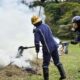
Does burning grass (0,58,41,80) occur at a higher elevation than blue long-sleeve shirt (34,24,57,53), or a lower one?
lower

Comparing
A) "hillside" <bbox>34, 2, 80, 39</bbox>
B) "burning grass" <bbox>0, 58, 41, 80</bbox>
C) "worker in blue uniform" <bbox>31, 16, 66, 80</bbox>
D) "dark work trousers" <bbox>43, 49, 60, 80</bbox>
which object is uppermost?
"worker in blue uniform" <bbox>31, 16, 66, 80</bbox>

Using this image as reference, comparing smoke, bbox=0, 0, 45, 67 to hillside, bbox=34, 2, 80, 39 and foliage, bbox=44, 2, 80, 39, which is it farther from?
foliage, bbox=44, 2, 80, 39

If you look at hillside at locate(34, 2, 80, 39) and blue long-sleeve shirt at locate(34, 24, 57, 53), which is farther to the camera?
hillside at locate(34, 2, 80, 39)

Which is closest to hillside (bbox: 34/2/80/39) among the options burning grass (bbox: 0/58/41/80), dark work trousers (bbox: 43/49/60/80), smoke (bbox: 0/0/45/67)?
smoke (bbox: 0/0/45/67)

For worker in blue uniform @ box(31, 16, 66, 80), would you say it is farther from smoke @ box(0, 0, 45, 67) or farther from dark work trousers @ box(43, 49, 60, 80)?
smoke @ box(0, 0, 45, 67)

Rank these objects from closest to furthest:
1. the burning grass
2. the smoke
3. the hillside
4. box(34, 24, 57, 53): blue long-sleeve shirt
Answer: box(34, 24, 57, 53): blue long-sleeve shirt < the burning grass < the smoke < the hillside

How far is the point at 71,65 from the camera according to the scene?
15273mm

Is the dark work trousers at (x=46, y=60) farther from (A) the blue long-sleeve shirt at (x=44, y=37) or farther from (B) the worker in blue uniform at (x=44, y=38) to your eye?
(A) the blue long-sleeve shirt at (x=44, y=37)

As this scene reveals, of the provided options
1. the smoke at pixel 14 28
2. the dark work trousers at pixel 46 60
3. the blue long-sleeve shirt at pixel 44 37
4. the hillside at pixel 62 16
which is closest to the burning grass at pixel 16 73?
the dark work trousers at pixel 46 60

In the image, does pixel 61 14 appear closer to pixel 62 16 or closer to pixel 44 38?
pixel 62 16

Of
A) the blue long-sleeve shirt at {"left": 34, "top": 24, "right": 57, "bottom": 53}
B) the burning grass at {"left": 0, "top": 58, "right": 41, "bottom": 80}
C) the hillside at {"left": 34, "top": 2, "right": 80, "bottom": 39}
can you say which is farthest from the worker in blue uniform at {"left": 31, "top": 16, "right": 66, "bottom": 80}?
the hillside at {"left": 34, "top": 2, "right": 80, "bottom": 39}

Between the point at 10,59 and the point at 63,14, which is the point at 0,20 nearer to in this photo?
the point at 10,59

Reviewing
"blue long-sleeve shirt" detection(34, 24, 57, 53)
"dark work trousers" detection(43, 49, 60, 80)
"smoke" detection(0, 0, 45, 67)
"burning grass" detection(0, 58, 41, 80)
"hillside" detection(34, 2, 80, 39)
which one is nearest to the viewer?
"blue long-sleeve shirt" detection(34, 24, 57, 53)

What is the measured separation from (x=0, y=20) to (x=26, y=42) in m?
1.65
